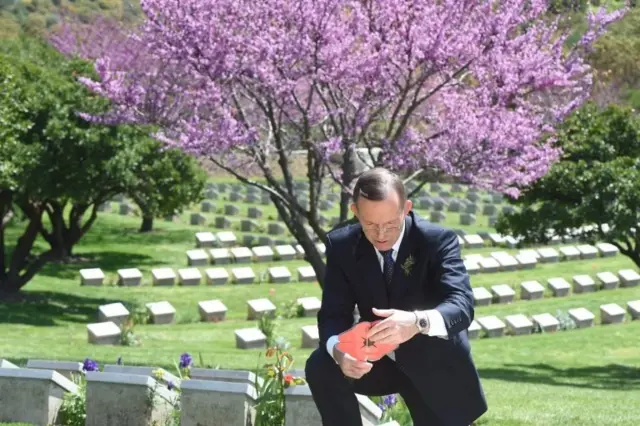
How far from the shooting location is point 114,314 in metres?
24.7

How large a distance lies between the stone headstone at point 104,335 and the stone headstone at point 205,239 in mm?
14906

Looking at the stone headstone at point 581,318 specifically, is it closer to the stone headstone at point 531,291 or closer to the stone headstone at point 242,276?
the stone headstone at point 531,291

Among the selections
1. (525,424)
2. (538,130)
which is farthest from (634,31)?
(525,424)

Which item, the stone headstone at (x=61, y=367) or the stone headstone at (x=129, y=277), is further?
the stone headstone at (x=129, y=277)

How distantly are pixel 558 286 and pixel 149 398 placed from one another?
2426 centimetres

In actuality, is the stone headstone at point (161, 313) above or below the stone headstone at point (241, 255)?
below

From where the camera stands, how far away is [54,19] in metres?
96.2

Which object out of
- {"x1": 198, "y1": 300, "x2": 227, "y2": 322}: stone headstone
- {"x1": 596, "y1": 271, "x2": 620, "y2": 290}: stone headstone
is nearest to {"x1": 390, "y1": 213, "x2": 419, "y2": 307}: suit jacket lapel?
{"x1": 198, "y1": 300, "x2": 227, "y2": 322}: stone headstone

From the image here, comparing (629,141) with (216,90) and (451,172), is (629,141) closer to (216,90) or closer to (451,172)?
(451,172)

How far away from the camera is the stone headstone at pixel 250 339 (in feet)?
73.4

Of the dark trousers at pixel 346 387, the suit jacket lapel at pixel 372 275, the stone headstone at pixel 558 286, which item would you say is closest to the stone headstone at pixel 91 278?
the stone headstone at pixel 558 286

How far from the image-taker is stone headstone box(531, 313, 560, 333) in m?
26.5

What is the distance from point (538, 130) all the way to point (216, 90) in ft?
14.6

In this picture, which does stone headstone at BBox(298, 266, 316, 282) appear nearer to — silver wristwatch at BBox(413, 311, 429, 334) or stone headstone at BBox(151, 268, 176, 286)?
stone headstone at BBox(151, 268, 176, 286)
